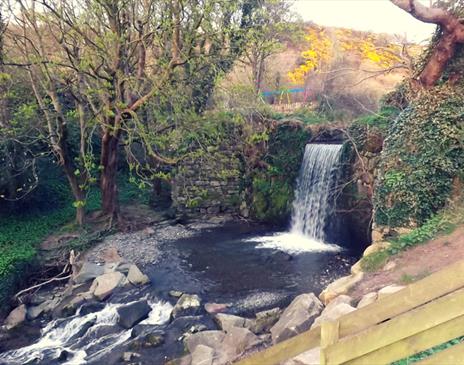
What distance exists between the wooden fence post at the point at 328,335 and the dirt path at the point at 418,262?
11.7 feet

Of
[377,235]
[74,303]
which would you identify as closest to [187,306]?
[74,303]

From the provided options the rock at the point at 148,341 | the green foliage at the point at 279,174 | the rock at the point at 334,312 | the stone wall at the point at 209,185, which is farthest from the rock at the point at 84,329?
the green foliage at the point at 279,174

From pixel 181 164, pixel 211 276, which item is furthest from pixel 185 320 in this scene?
pixel 181 164

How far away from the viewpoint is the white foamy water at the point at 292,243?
1026 centimetres

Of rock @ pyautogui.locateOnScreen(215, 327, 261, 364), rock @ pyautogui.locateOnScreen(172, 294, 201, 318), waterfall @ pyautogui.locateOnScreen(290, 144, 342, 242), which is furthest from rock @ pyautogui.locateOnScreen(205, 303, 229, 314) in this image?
waterfall @ pyautogui.locateOnScreen(290, 144, 342, 242)

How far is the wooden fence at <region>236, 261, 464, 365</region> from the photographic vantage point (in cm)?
207

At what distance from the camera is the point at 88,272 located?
27.3ft

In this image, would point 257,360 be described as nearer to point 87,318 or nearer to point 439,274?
point 439,274

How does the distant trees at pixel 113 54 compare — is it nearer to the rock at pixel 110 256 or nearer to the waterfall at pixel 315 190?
the rock at pixel 110 256

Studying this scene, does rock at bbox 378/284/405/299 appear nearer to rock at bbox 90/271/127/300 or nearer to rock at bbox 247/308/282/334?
rock at bbox 247/308/282/334

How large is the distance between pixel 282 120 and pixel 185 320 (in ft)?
30.0

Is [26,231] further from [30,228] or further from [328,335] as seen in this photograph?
[328,335]

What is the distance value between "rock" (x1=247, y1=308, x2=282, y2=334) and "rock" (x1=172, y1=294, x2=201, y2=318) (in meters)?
1.27

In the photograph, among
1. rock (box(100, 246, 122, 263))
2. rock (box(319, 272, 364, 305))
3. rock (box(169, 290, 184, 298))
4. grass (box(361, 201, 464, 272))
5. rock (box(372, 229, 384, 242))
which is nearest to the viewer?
rock (box(319, 272, 364, 305))
